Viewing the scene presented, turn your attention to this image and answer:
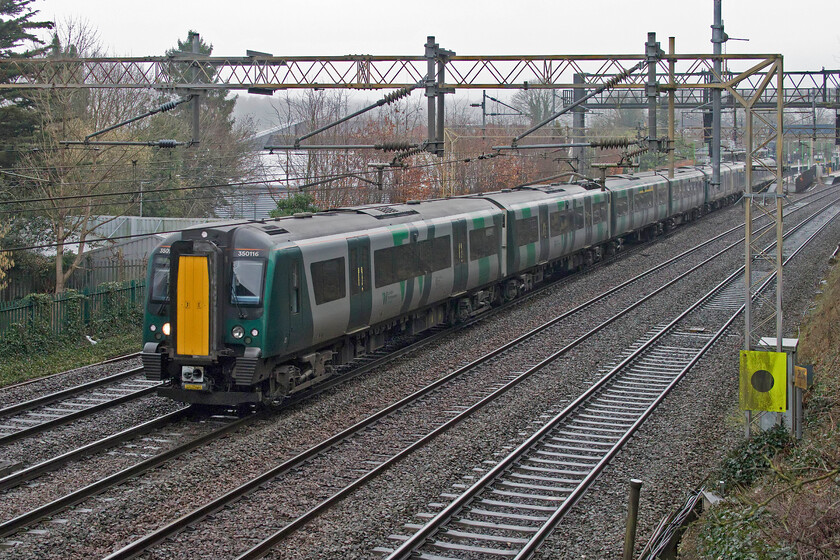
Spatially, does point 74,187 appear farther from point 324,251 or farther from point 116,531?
point 116,531

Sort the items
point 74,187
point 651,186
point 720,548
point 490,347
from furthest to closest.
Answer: point 651,186 → point 74,187 → point 490,347 → point 720,548

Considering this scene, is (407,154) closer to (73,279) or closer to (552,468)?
(552,468)

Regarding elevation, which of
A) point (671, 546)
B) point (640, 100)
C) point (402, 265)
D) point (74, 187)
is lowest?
point (671, 546)

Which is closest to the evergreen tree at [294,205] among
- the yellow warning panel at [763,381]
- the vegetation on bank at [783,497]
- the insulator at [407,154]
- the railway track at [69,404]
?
the insulator at [407,154]

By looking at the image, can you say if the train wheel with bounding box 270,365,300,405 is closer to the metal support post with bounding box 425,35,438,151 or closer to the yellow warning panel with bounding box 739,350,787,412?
the metal support post with bounding box 425,35,438,151

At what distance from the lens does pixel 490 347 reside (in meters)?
18.4

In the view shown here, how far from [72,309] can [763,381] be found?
1447cm

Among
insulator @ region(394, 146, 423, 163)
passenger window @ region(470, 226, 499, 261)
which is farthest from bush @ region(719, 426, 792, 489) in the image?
passenger window @ region(470, 226, 499, 261)

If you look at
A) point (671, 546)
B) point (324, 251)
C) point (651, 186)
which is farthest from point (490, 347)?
point (651, 186)

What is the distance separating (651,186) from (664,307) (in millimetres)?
14291

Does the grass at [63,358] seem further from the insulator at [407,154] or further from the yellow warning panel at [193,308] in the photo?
the insulator at [407,154]

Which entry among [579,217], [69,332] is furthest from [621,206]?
[69,332]

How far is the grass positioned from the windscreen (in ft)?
18.9

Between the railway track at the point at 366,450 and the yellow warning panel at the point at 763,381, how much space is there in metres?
3.94
